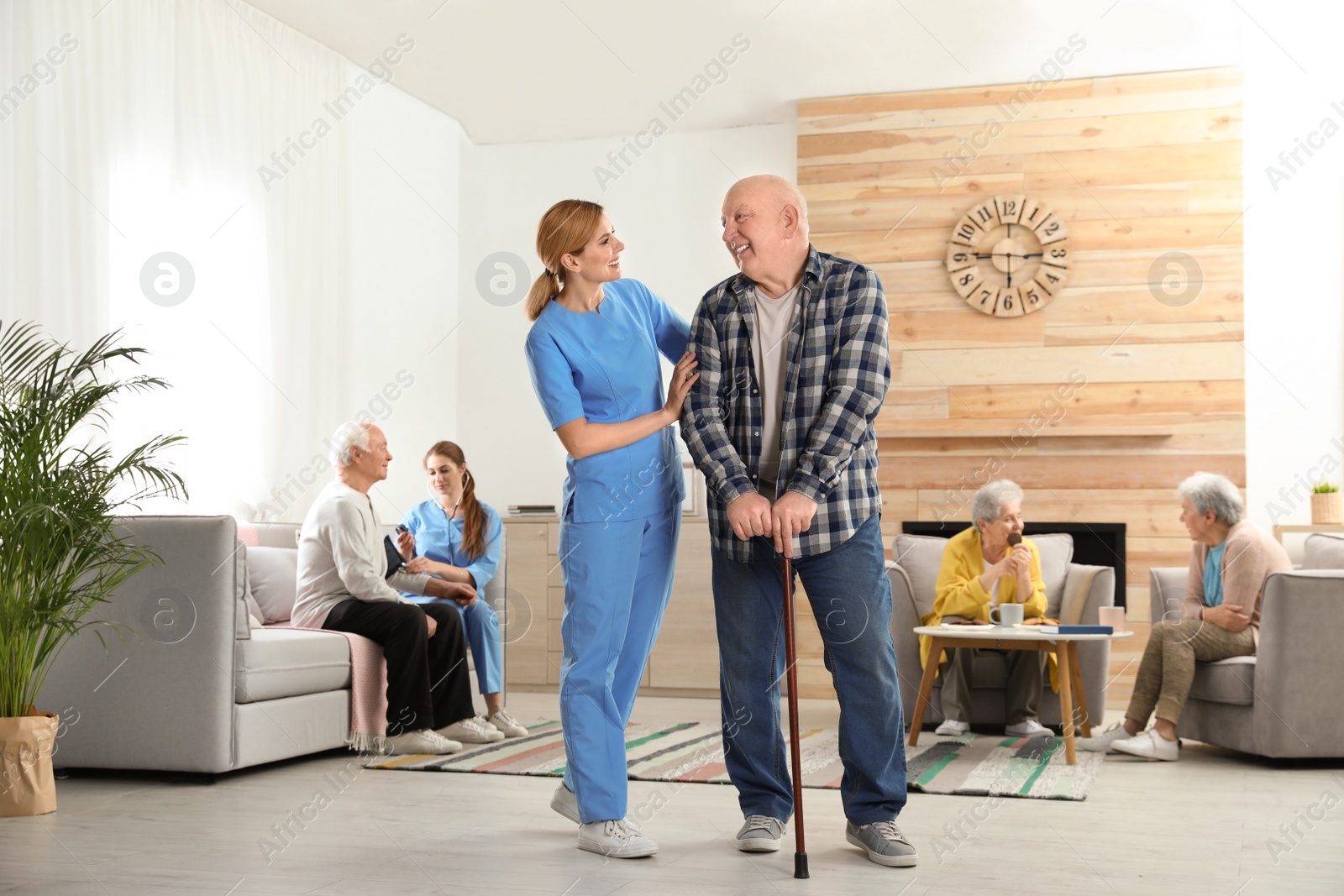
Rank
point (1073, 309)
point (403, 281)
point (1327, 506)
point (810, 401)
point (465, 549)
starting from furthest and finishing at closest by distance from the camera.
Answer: point (403, 281) → point (1073, 309) → point (1327, 506) → point (465, 549) → point (810, 401)

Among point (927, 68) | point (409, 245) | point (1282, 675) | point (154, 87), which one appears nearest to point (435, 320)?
point (409, 245)

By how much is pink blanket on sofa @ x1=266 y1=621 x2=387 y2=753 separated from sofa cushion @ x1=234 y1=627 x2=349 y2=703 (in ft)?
0.11

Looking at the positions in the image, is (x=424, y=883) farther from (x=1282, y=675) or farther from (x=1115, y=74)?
(x=1115, y=74)

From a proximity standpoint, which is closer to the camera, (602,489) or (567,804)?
(602,489)

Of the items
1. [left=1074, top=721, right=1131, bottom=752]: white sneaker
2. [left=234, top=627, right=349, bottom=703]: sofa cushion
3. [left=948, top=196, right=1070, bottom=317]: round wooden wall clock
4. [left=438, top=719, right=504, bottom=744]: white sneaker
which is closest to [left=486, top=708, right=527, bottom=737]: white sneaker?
[left=438, top=719, right=504, bottom=744]: white sneaker

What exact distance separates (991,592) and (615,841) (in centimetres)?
234

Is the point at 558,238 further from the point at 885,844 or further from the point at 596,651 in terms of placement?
the point at 885,844

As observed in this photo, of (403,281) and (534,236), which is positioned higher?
(534,236)

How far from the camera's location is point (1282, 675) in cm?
402

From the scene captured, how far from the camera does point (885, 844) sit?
8.38 ft

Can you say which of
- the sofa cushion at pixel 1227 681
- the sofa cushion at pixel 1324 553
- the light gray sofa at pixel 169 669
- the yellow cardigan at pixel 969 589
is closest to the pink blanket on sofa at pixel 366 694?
the light gray sofa at pixel 169 669

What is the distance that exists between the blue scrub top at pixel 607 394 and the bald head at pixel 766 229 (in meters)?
0.28

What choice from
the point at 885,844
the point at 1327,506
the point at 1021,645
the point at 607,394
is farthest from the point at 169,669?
the point at 1327,506

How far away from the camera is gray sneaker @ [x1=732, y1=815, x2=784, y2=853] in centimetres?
264
